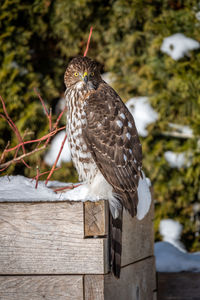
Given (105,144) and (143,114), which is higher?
(143,114)

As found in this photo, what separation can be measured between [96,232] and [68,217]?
109 millimetres

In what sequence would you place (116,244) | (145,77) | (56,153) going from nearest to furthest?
(116,244), (56,153), (145,77)

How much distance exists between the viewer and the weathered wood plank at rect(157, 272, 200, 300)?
2.25 meters

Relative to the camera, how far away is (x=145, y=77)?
396 cm

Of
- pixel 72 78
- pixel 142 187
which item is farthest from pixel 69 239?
pixel 72 78

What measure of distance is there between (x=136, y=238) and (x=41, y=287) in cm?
58

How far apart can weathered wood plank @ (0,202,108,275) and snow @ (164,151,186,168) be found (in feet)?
7.12

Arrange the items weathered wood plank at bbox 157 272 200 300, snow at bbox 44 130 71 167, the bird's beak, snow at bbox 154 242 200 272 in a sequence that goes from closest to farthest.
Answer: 1. the bird's beak
2. weathered wood plank at bbox 157 272 200 300
3. snow at bbox 154 242 200 272
4. snow at bbox 44 130 71 167

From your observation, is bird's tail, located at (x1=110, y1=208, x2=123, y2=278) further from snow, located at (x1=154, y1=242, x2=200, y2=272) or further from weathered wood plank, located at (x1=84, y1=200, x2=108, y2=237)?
snow, located at (x1=154, y1=242, x2=200, y2=272)

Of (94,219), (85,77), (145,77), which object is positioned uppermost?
(145,77)

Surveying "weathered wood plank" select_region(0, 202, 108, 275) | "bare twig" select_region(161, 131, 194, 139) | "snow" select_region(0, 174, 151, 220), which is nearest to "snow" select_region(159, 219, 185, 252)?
"bare twig" select_region(161, 131, 194, 139)

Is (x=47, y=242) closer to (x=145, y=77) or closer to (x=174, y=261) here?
(x=174, y=261)

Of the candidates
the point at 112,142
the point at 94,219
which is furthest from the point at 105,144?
the point at 94,219

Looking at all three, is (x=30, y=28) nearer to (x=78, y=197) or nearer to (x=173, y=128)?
(x=173, y=128)
